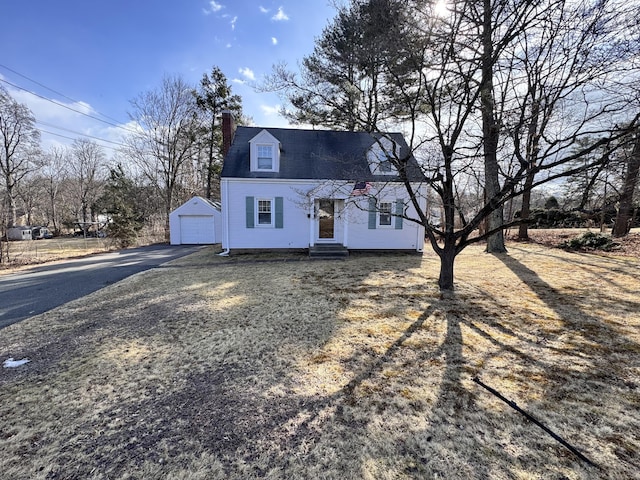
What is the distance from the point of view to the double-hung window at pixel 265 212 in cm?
1114

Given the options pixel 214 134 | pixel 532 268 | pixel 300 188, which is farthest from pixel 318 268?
pixel 214 134

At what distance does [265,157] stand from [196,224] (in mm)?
8817

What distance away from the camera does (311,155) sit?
471 inches

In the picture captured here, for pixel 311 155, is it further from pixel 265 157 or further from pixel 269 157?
pixel 265 157

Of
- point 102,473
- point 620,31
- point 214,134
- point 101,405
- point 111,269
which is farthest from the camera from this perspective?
point 214,134

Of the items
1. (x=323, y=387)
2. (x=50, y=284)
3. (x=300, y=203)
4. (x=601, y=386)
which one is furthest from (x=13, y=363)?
(x=300, y=203)

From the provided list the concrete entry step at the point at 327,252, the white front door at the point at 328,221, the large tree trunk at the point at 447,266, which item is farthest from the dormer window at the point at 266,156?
Answer: the large tree trunk at the point at 447,266

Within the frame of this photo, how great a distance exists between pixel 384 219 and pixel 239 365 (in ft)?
30.3

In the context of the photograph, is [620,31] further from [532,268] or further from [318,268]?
[318,268]

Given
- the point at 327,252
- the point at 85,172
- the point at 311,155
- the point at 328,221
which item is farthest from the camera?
the point at 85,172

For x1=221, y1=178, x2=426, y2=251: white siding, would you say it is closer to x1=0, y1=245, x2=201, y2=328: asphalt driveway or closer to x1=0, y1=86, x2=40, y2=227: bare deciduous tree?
x1=0, y1=245, x2=201, y2=328: asphalt driveway

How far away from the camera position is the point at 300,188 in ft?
36.3

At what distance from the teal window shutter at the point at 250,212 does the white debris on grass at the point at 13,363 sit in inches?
316

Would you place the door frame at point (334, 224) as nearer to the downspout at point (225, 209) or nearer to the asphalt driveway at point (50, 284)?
the downspout at point (225, 209)
